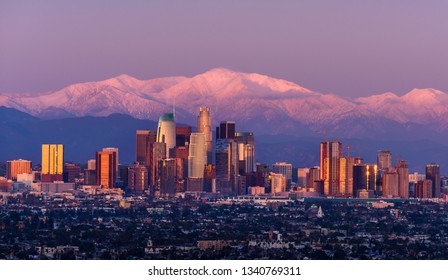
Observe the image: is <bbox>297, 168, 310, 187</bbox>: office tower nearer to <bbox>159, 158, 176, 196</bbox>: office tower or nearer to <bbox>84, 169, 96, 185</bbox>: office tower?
<bbox>159, 158, 176, 196</bbox>: office tower

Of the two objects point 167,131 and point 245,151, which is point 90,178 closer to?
point 167,131

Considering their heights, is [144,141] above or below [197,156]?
above

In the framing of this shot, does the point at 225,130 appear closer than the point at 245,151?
No

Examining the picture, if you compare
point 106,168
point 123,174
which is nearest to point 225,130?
point 123,174

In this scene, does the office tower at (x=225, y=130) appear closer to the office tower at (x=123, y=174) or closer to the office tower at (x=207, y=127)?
the office tower at (x=207, y=127)

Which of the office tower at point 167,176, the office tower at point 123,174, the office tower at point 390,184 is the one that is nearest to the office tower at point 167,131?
the office tower at point 167,176
